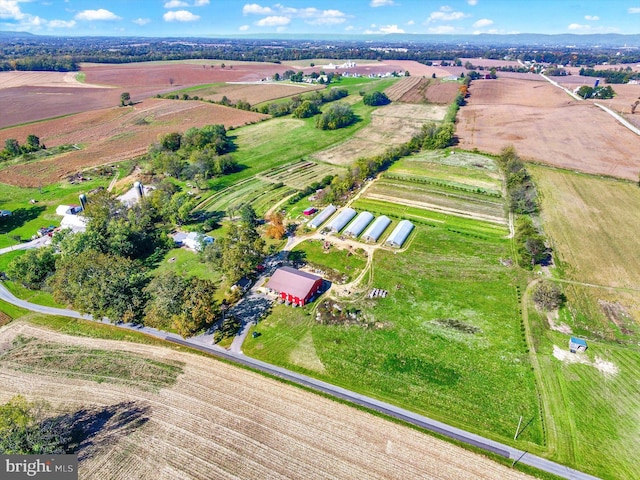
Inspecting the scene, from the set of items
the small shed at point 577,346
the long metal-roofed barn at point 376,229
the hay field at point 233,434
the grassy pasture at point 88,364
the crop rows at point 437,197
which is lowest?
the hay field at point 233,434

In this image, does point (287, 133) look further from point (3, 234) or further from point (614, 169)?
point (614, 169)

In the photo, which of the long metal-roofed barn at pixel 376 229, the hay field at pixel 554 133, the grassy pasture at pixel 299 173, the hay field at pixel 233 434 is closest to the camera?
the hay field at pixel 233 434

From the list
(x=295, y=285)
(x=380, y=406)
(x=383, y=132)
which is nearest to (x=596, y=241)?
(x=380, y=406)

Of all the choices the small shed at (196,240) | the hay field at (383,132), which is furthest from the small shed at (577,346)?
the hay field at (383,132)

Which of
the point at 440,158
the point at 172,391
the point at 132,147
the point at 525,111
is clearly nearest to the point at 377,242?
the point at 172,391

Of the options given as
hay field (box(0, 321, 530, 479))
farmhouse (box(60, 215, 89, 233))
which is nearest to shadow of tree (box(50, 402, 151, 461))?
hay field (box(0, 321, 530, 479))

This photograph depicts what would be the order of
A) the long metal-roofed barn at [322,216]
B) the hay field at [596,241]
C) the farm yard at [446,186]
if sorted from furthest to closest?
the farm yard at [446,186], the long metal-roofed barn at [322,216], the hay field at [596,241]

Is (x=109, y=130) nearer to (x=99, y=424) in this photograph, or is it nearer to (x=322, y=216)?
(x=322, y=216)

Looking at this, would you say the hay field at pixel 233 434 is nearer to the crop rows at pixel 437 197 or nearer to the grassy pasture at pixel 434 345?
the grassy pasture at pixel 434 345
